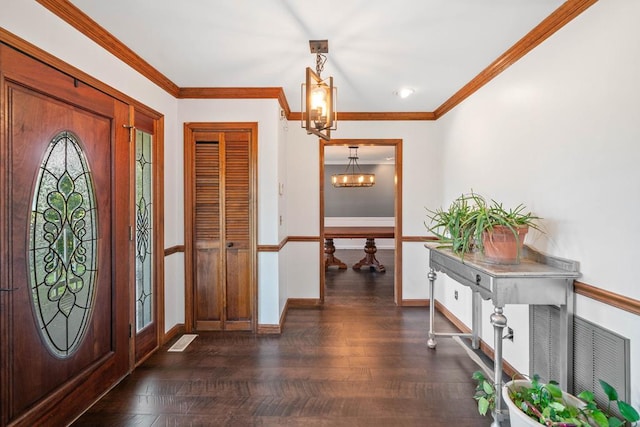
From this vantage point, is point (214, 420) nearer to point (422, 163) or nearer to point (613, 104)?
point (613, 104)

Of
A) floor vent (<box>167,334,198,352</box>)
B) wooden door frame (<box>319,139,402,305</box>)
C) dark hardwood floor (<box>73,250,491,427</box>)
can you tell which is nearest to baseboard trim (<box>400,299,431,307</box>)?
wooden door frame (<box>319,139,402,305</box>)

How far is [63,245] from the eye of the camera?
6.46 feet

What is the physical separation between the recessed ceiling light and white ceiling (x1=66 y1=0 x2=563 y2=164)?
8cm

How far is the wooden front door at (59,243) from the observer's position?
5.37ft

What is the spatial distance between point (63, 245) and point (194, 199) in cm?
147

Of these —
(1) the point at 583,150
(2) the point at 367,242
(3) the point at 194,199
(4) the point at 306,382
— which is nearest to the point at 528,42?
(1) the point at 583,150

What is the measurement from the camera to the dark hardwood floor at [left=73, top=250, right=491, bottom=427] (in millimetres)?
2029

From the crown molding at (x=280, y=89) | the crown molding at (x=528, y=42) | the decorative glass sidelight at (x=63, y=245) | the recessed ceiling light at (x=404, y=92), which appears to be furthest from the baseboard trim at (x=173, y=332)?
the crown molding at (x=528, y=42)

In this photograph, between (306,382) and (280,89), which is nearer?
(306,382)

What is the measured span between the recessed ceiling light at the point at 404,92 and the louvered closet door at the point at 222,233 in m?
1.61

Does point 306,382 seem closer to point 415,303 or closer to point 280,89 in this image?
point 415,303

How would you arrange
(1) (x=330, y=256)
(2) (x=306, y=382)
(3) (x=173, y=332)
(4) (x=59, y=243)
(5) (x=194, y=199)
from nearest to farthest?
(4) (x=59, y=243) < (2) (x=306, y=382) < (3) (x=173, y=332) < (5) (x=194, y=199) < (1) (x=330, y=256)

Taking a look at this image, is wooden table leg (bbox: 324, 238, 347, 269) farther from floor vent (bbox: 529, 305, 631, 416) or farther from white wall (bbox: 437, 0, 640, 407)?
floor vent (bbox: 529, 305, 631, 416)

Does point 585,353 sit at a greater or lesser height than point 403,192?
lesser
